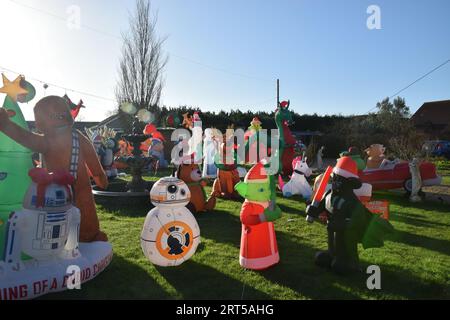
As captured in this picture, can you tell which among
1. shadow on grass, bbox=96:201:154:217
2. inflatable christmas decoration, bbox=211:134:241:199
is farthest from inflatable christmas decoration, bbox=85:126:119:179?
inflatable christmas decoration, bbox=211:134:241:199

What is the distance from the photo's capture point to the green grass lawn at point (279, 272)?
11.4 feet

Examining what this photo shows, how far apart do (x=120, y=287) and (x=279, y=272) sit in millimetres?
1709

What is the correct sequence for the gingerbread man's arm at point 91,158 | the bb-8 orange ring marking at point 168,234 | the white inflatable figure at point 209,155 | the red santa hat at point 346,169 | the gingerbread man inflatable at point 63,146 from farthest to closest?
the white inflatable figure at point 209,155 → the gingerbread man's arm at point 91,158 → the bb-8 orange ring marking at point 168,234 → the red santa hat at point 346,169 → the gingerbread man inflatable at point 63,146

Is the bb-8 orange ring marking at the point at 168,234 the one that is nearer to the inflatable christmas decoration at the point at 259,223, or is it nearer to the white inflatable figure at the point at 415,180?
the inflatable christmas decoration at the point at 259,223

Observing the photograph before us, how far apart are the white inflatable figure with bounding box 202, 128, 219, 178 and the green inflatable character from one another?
27.3ft

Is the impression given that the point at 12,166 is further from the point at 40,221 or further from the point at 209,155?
the point at 209,155

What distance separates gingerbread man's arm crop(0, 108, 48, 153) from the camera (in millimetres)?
3393

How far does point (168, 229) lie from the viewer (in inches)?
158

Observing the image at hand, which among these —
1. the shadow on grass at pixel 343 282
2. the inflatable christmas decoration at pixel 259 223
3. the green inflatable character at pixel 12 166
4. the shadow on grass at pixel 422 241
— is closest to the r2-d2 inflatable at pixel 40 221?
the green inflatable character at pixel 12 166

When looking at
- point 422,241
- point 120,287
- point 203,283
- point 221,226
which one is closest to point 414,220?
point 422,241

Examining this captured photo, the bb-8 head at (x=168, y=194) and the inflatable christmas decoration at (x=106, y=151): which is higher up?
the inflatable christmas decoration at (x=106, y=151)

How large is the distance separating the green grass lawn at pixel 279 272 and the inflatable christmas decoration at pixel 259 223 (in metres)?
0.14

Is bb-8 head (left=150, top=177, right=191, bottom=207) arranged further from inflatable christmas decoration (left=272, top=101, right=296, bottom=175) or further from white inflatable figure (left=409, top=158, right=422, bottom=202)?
white inflatable figure (left=409, top=158, right=422, bottom=202)
